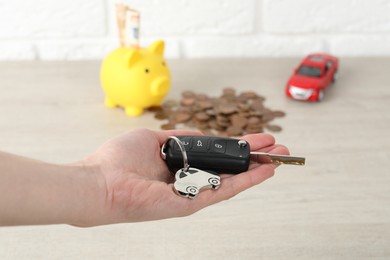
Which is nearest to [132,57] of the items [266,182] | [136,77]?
[136,77]

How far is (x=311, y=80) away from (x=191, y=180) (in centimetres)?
54

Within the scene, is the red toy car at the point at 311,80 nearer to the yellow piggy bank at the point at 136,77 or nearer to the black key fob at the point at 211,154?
the yellow piggy bank at the point at 136,77

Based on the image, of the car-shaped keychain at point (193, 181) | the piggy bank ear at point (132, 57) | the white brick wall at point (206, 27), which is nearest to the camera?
the car-shaped keychain at point (193, 181)

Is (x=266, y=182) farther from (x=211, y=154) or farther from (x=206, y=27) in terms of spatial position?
(x=206, y=27)

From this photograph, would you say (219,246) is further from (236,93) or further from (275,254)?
(236,93)

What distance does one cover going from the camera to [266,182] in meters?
0.88

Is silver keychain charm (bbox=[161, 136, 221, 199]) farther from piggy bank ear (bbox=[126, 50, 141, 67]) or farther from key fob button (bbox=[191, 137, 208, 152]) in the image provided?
piggy bank ear (bbox=[126, 50, 141, 67])

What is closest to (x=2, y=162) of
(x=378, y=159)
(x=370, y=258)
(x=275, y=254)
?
→ (x=275, y=254)

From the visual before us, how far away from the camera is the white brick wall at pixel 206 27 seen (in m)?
1.34

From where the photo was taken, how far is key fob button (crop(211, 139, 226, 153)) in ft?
2.36

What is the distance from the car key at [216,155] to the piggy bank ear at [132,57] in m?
0.34

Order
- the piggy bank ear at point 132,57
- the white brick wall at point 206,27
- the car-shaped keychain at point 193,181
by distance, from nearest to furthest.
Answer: the car-shaped keychain at point 193,181 < the piggy bank ear at point 132,57 < the white brick wall at point 206,27

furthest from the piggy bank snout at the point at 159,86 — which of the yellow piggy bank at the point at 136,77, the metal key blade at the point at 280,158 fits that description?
the metal key blade at the point at 280,158

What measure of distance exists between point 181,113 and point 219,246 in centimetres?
40
